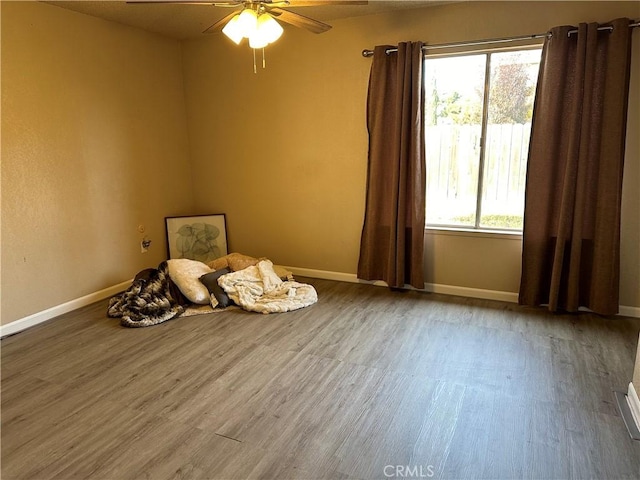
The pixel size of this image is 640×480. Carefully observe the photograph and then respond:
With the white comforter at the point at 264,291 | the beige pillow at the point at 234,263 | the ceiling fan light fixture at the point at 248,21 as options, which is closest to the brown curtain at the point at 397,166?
the white comforter at the point at 264,291

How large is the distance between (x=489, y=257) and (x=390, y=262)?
2.86ft

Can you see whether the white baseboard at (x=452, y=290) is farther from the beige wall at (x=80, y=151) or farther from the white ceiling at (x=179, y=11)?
the white ceiling at (x=179, y=11)

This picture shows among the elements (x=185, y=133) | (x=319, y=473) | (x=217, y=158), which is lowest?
(x=319, y=473)

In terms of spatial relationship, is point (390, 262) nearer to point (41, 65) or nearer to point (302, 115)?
point (302, 115)

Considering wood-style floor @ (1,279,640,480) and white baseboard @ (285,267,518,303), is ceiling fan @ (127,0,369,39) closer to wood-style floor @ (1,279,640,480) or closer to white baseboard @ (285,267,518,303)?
wood-style floor @ (1,279,640,480)

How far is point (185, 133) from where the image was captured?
481cm

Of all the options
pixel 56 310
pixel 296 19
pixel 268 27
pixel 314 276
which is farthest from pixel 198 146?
pixel 268 27

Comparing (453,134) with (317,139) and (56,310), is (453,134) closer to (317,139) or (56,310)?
(317,139)

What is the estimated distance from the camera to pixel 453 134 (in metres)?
3.76

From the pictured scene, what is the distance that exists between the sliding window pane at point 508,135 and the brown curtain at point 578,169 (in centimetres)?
18

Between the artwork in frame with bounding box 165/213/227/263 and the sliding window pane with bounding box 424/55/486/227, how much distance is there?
7.79 feet

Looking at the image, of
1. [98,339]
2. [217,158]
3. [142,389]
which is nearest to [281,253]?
[217,158]

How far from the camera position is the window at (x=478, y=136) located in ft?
11.5

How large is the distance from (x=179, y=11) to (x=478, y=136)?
278cm
